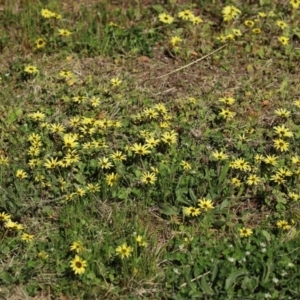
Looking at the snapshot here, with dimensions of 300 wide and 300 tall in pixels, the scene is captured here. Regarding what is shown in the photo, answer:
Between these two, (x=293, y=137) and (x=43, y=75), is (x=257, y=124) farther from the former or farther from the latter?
(x=43, y=75)

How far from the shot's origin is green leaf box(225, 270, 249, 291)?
149 inches

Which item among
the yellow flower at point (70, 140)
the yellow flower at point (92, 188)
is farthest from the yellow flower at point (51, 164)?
the yellow flower at point (92, 188)

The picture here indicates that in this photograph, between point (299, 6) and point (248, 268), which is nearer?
point (248, 268)

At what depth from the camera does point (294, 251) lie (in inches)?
155

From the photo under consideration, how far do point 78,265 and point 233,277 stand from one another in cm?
79

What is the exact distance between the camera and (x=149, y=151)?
4512mm

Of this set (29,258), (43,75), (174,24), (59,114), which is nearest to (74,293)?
(29,258)

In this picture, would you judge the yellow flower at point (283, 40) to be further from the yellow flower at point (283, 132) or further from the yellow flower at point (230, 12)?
the yellow flower at point (283, 132)

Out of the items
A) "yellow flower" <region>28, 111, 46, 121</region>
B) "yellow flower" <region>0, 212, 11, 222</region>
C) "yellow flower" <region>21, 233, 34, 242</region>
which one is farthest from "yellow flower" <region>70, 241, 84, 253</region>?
"yellow flower" <region>28, 111, 46, 121</region>

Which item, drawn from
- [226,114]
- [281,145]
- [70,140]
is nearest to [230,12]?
[226,114]

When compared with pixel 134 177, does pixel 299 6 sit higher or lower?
higher

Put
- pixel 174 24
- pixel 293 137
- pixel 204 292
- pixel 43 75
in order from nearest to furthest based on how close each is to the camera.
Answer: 1. pixel 204 292
2. pixel 293 137
3. pixel 43 75
4. pixel 174 24

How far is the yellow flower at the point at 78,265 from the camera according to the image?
3785 mm

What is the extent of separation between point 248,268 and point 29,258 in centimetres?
115
